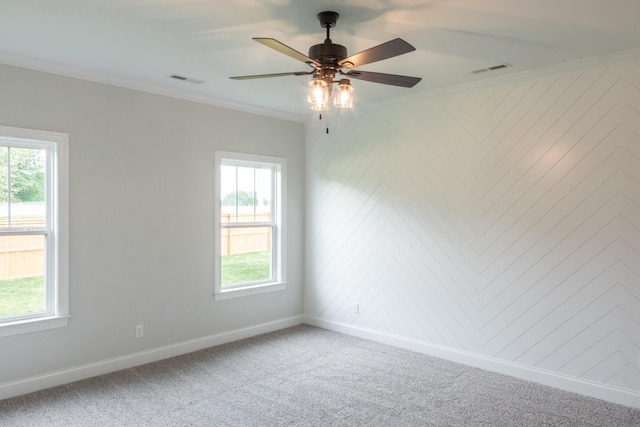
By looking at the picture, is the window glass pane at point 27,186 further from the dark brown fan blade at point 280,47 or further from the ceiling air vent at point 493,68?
the ceiling air vent at point 493,68

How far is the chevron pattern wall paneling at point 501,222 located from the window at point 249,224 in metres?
0.61

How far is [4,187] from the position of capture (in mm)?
3562

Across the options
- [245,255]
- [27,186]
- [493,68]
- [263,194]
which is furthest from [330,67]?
[245,255]

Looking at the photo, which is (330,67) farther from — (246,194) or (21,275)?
(21,275)

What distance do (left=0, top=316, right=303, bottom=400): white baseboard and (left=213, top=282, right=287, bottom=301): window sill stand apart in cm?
38

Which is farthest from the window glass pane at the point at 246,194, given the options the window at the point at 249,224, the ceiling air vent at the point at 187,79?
the ceiling air vent at the point at 187,79

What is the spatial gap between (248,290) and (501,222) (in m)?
2.76

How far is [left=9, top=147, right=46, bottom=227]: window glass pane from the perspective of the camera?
11.8 ft

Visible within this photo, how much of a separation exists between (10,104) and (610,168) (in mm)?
4608

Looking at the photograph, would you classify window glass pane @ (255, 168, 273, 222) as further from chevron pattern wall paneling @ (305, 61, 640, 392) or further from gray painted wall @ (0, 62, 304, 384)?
chevron pattern wall paneling @ (305, 61, 640, 392)

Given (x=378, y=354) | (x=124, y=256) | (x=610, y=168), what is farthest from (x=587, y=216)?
(x=124, y=256)

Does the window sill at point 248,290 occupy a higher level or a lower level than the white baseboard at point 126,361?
higher

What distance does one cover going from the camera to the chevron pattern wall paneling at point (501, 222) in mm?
3453

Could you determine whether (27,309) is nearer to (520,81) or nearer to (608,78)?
(520,81)
